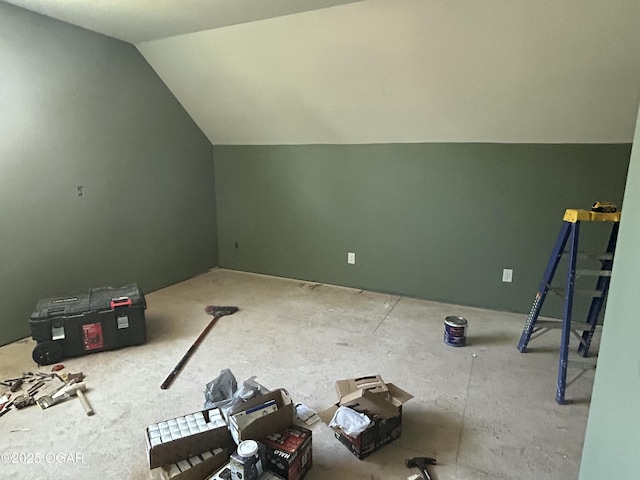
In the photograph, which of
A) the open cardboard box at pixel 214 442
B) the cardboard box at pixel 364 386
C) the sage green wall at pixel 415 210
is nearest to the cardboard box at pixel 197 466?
the open cardboard box at pixel 214 442

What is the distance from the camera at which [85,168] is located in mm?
3279

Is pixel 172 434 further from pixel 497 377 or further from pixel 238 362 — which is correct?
pixel 497 377

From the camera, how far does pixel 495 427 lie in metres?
2.04

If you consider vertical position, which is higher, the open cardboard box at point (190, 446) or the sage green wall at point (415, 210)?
the sage green wall at point (415, 210)

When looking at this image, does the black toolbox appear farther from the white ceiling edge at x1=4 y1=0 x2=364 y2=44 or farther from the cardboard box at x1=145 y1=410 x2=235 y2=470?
the white ceiling edge at x1=4 y1=0 x2=364 y2=44

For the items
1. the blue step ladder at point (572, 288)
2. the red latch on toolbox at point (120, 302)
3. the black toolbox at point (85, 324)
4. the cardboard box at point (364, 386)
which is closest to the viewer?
the cardboard box at point (364, 386)

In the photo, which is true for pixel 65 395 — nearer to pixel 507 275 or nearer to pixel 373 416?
pixel 373 416

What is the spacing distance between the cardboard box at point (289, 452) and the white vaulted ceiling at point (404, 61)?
243 centimetres

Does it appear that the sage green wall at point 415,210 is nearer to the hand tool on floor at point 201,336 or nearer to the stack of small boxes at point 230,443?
the hand tool on floor at point 201,336

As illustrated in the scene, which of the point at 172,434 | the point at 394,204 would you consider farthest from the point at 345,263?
the point at 172,434

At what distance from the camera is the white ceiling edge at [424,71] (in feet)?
7.82

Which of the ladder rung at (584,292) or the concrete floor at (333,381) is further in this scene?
the ladder rung at (584,292)

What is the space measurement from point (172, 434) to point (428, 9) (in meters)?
2.62

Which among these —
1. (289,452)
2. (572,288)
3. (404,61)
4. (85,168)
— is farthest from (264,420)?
(85,168)
